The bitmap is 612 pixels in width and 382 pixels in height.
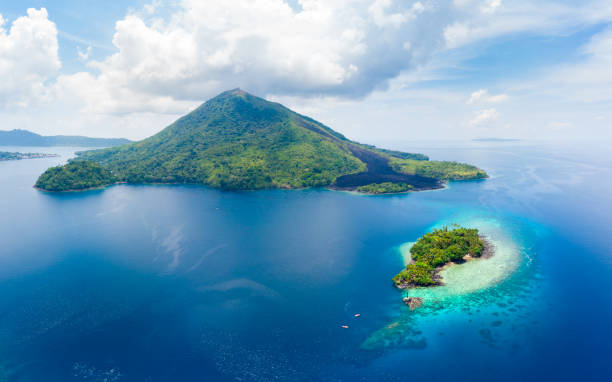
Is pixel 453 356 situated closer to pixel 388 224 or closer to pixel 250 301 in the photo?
pixel 250 301

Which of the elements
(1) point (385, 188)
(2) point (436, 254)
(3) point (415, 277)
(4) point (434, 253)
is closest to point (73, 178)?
(1) point (385, 188)

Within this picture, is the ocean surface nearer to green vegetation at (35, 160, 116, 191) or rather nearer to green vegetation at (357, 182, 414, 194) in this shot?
green vegetation at (357, 182, 414, 194)

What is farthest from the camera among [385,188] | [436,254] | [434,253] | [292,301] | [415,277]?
[385,188]

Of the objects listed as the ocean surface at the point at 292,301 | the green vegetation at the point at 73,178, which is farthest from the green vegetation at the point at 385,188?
the green vegetation at the point at 73,178

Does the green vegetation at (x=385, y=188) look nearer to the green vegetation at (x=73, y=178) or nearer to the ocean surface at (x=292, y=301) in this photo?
the ocean surface at (x=292, y=301)

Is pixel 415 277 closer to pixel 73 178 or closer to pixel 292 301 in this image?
pixel 292 301

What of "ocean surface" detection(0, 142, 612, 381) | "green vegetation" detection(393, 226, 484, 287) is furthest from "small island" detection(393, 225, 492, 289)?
"ocean surface" detection(0, 142, 612, 381)

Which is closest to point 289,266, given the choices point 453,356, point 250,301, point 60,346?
point 250,301
